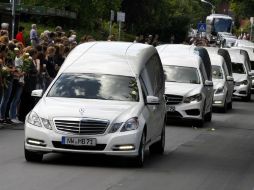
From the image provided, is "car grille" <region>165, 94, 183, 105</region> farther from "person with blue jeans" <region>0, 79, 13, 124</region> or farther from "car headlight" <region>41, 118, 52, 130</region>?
"car headlight" <region>41, 118, 52, 130</region>

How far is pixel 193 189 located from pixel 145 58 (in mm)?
4714

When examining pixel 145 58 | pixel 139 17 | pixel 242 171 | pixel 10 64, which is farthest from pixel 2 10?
pixel 139 17

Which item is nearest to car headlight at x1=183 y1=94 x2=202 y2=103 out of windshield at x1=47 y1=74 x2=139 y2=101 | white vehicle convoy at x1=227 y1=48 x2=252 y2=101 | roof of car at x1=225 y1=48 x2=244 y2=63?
windshield at x1=47 y1=74 x2=139 y2=101

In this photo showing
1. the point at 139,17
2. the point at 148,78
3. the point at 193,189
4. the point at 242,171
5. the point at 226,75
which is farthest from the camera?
the point at 139,17

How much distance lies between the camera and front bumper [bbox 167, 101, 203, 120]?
81.4 ft

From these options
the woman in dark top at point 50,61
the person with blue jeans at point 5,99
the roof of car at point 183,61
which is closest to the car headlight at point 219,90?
the roof of car at point 183,61

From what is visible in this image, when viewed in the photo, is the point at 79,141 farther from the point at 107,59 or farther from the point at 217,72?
the point at 217,72

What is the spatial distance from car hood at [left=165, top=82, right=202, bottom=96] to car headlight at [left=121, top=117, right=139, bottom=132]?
10311 millimetres

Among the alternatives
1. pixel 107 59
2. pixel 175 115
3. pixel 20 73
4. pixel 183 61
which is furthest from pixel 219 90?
pixel 107 59

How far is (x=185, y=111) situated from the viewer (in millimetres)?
24891

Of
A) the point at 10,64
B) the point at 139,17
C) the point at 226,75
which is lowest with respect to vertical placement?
the point at 139,17

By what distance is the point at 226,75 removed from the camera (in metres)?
32.6

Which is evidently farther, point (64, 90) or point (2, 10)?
point (2, 10)

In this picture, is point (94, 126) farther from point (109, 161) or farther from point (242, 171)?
point (242, 171)
